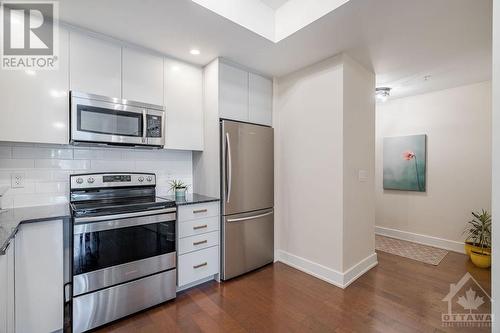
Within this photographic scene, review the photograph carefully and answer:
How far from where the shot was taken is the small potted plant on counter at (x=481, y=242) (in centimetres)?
290

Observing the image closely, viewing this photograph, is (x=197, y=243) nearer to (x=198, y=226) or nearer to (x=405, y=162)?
(x=198, y=226)

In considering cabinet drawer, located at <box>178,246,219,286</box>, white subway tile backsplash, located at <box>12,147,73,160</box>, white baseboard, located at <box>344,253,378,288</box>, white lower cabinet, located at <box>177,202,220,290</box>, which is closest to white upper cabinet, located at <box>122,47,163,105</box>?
white subway tile backsplash, located at <box>12,147,73,160</box>

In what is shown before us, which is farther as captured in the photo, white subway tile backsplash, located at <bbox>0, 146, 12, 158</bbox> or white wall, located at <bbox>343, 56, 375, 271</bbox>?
white wall, located at <bbox>343, 56, 375, 271</bbox>

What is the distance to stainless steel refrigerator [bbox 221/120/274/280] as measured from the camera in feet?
8.50

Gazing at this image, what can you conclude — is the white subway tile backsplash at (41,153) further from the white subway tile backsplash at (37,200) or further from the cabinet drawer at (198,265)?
the cabinet drawer at (198,265)

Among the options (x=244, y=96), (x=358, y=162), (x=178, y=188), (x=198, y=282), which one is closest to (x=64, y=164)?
(x=178, y=188)

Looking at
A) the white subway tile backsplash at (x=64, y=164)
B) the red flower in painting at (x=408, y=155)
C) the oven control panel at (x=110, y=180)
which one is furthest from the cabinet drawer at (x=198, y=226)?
the red flower in painting at (x=408, y=155)

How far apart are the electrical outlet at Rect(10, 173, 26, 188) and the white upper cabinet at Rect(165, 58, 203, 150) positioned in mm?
1242

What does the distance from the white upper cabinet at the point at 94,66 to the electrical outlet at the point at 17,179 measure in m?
0.89

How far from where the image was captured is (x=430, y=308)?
2098mm

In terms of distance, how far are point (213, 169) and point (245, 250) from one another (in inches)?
40.9

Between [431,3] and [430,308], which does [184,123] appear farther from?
[430,308]

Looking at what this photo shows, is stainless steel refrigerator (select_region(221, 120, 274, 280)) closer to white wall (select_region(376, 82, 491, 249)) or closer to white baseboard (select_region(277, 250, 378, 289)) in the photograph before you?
white baseboard (select_region(277, 250, 378, 289))

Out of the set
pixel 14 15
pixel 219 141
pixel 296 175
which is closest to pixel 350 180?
pixel 296 175
